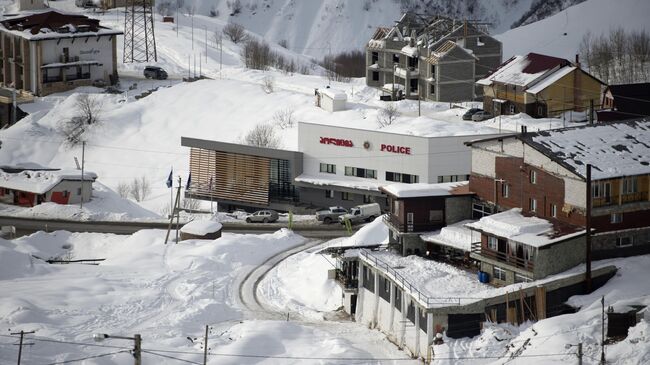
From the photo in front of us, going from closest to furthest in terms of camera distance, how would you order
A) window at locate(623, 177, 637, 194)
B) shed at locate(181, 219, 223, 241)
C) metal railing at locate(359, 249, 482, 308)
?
metal railing at locate(359, 249, 482, 308)
window at locate(623, 177, 637, 194)
shed at locate(181, 219, 223, 241)

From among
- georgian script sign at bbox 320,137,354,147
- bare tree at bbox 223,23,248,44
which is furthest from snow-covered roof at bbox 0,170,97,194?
bare tree at bbox 223,23,248,44

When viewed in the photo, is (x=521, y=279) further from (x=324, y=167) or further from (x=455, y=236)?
(x=324, y=167)

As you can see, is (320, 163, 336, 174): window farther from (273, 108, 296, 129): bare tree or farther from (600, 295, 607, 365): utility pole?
(600, 295, 607, 365): utility pole

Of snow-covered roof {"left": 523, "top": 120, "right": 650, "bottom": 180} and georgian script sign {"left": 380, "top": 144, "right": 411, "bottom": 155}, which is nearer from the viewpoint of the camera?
snow-covered roof {"left": 523, "top": 120, "right": 650, "bottom": 180}

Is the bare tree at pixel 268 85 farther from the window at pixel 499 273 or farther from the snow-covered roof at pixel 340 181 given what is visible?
the window at pixel 499 273

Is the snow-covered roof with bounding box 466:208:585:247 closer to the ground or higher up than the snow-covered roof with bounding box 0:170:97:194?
higher up

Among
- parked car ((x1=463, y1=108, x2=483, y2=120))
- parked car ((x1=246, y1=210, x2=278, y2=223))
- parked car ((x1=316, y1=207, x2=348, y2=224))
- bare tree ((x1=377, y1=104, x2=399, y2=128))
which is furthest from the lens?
parked car ((x1=463, y1=108, x2=483, y2=120))

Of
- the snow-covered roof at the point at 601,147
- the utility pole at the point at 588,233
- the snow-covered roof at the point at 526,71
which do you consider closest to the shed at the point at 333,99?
the snow-covered roof at the point at 526,71
